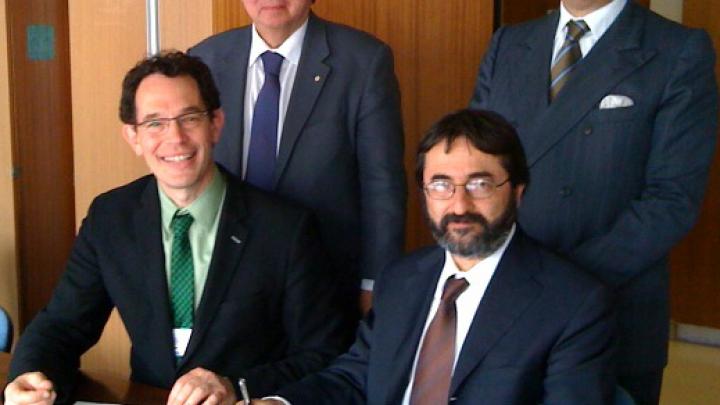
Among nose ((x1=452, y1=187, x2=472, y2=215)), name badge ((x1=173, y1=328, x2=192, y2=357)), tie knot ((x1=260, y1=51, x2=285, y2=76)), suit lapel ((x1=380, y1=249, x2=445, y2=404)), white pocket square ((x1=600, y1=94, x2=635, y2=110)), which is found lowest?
name badge ((x1=173, y1=328, x2=192, y2=357))

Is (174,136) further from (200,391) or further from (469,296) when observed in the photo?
(469,296)

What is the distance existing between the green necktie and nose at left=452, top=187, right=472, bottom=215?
69 cm

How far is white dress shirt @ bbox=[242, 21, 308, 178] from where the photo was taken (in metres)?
2.71

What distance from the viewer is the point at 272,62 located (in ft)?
8.89

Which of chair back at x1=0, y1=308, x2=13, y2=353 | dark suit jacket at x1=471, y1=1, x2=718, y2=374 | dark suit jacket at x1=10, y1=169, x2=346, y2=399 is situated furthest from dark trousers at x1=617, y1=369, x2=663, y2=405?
chair back at x1=0, y1=308, x2=13, y2=353

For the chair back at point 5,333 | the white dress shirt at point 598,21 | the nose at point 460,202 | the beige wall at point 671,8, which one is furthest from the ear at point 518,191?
the beige wall at point 671,8

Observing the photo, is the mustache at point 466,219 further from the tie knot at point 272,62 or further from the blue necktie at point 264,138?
the tie knot at point 272,62

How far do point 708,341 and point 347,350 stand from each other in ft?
12.4

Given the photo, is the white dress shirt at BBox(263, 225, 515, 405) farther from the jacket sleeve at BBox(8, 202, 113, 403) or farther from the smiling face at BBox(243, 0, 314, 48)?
the smiling face at BBox(243, 0, 314, 48)

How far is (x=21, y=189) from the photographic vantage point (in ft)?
16.9

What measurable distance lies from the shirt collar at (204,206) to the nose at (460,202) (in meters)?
0.66

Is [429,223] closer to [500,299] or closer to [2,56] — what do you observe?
[500,299]

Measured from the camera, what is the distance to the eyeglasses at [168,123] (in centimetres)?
225

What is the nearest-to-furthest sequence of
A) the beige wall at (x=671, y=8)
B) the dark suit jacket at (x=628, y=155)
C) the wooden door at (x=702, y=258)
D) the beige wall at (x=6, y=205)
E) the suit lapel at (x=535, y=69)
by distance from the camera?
the dark suit jacket at (x=628, y=155) → the suit lapel at (x=535, y=69) → the beige wall at (x=6, y=205) → the wooden door at (x=702, y=258) → the beige wall at (x=671, y=8)
